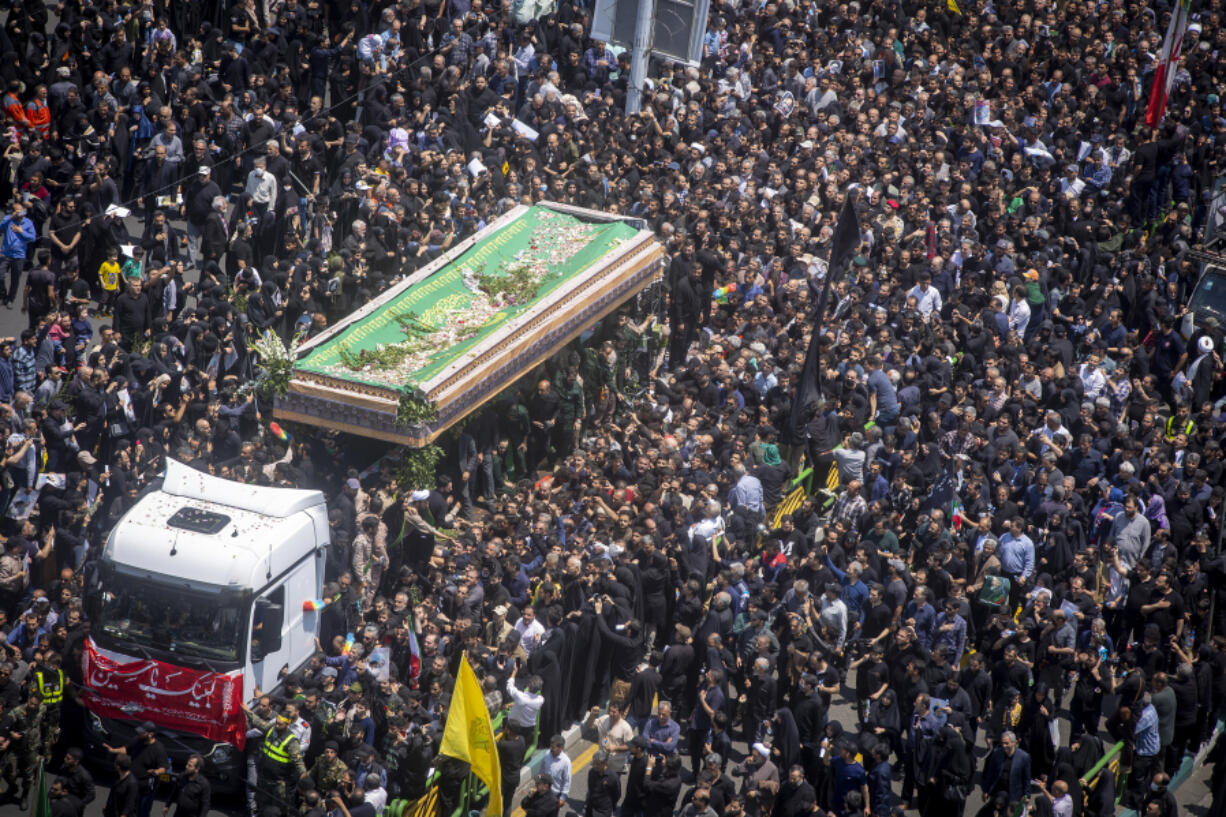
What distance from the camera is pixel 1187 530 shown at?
2245 cm

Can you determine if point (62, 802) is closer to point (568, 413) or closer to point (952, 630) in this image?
point (952, 630)

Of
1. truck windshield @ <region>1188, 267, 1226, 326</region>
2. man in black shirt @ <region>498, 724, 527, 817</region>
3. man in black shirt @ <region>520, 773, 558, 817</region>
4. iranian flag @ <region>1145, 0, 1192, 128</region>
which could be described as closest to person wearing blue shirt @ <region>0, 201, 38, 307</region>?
man in black shirt @ <region>498, 724, 527, 817</region>

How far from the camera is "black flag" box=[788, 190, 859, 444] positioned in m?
23.0

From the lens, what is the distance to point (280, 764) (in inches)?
679

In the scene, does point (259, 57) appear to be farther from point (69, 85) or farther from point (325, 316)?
point (325, 316)

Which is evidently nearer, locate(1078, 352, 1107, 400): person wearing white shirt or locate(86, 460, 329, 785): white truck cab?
locate(86, 460, 329, 785): white truck cab

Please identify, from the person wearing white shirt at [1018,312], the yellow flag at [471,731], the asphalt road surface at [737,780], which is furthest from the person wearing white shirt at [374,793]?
the person wearing white shirt at [1018,312]

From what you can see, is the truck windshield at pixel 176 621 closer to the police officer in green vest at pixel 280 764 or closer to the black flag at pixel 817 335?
the police officer in green vest at pixel 280 764

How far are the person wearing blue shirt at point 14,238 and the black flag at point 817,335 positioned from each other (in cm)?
1119

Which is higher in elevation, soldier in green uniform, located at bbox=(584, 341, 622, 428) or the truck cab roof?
the truck cab roof

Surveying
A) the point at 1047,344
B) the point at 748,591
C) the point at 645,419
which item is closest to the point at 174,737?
the point at 748,591

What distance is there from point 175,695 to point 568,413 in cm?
803

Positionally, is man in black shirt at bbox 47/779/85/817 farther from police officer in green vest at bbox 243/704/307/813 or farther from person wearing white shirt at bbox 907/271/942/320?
person wearing white shirt at bbox 907/271/942/320

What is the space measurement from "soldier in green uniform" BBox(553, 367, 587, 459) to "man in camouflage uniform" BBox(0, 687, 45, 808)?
880 centimetres
